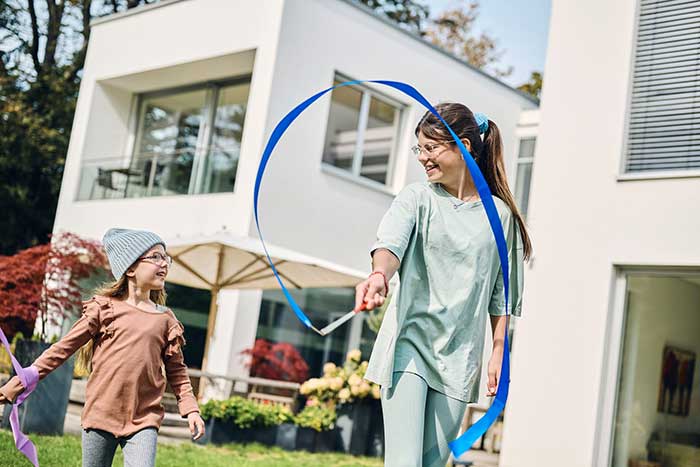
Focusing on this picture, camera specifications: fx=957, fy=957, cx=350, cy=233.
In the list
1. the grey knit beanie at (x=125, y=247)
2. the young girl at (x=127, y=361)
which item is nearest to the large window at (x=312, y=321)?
the grey knit beanie at (x=125, y=247)

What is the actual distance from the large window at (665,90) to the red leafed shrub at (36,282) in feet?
18.6

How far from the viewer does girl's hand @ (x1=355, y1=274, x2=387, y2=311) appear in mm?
Result: 2539

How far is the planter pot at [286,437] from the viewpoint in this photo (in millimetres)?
10359

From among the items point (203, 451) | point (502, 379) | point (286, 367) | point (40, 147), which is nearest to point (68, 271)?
point (203, 451)

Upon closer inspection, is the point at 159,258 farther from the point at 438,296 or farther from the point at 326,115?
the point at 326,115

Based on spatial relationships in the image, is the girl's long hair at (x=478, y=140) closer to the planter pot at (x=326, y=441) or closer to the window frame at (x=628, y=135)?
the window frame at (x=628, y=135)

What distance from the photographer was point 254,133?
12820 mm

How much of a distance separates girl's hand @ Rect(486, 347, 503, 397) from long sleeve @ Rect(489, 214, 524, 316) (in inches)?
5.4

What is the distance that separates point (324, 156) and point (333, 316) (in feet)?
7.96

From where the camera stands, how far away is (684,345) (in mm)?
8141

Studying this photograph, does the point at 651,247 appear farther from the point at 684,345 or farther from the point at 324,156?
the point at 324,156

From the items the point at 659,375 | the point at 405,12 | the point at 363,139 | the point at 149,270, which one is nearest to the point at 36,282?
the point at 363,139

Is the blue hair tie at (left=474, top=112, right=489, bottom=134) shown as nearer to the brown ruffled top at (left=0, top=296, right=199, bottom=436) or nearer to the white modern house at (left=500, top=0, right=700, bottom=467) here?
the brown ruffled top at (left=0, top=296, right=199, bottom=436)

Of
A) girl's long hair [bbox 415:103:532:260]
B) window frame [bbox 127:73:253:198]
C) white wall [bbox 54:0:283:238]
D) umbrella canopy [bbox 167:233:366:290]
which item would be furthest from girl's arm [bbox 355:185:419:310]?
window frame [bbox 127:73:253:198]
